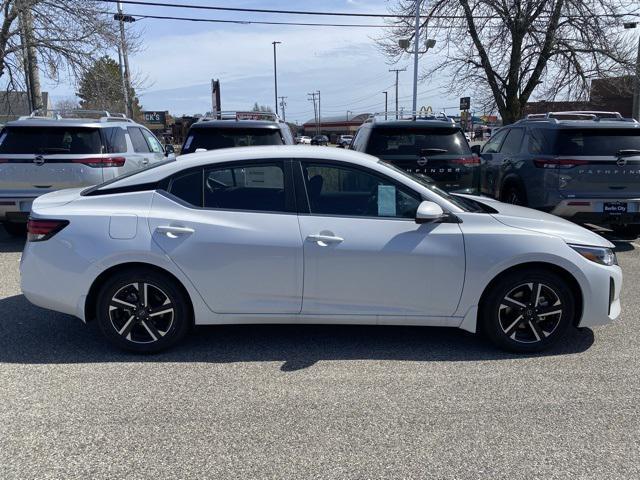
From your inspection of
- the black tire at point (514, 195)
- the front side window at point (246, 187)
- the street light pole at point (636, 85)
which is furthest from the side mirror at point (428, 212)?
the street light pole at point (636, 85)

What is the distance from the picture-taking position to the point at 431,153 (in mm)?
7891

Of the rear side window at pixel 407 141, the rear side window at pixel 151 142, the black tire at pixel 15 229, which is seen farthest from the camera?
the rear side window at pixel 151 142

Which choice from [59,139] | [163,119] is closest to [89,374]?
[59,139]

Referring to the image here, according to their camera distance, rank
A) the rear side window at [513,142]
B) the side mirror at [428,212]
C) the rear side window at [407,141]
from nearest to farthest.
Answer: the side mirror at [428,212], the rear side window at [407,141], the rear side window at [513,142]

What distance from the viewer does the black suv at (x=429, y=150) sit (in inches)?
310

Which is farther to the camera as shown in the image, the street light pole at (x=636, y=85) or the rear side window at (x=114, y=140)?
the street light pole at (x=636, y=85)

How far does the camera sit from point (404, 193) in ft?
14.4

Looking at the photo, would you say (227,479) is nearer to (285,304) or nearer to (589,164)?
(285,304)

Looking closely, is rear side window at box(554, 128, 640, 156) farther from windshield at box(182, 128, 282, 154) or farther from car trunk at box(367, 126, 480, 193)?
windshield at box(182, 128, 282, 154)

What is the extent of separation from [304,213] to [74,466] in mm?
2281

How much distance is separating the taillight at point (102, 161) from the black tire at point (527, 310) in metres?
6.03

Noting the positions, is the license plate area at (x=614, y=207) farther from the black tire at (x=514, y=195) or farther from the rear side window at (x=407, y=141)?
the rear side window at (x=407, y=141)

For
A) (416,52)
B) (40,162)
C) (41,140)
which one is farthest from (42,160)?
(416,52)

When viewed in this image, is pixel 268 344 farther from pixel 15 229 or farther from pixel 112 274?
pixel 15 229
